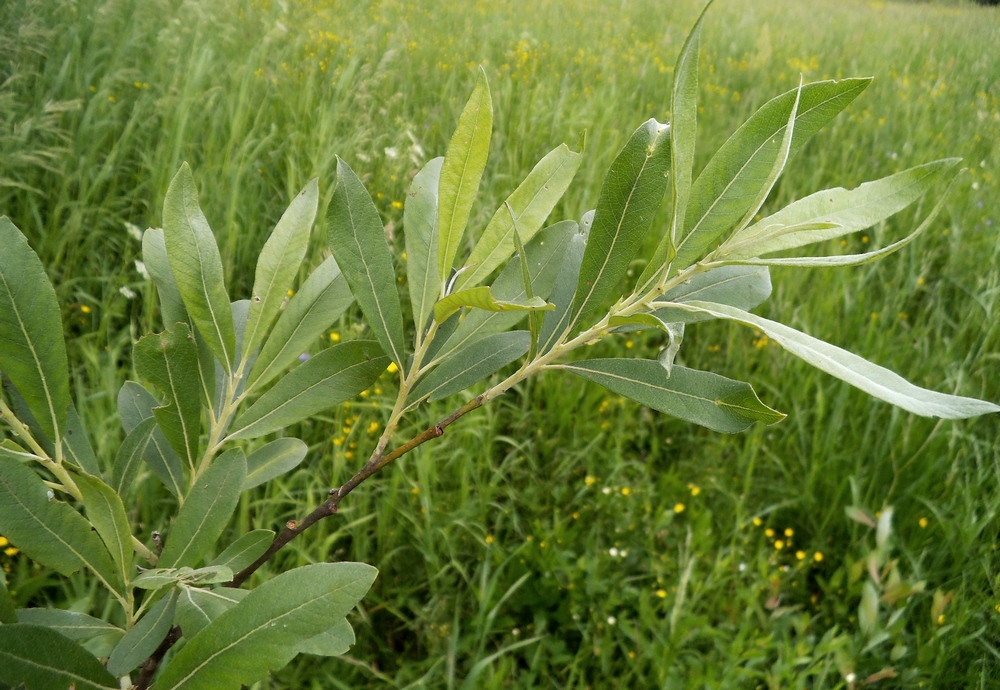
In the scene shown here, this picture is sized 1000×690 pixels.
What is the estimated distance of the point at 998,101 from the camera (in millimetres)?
3666

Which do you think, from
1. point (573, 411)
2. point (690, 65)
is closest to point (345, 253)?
point (690, 65)

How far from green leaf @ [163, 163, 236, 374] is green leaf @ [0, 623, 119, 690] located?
0.56 feet

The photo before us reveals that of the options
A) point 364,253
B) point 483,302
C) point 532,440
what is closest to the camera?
point 483,302

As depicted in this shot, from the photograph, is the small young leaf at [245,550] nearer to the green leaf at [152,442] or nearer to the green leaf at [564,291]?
the green leaf at [152,442]

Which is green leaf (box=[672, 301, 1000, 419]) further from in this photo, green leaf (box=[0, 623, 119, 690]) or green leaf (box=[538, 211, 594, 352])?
green leaf (box=[0, 623, 119, 690])

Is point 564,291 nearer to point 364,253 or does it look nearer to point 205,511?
point 364,253

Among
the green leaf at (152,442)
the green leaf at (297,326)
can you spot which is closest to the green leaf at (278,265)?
A: the green leaf at (297,326)

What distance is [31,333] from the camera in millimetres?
366

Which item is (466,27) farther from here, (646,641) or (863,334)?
(646,641)

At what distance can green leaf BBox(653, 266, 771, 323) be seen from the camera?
444mm

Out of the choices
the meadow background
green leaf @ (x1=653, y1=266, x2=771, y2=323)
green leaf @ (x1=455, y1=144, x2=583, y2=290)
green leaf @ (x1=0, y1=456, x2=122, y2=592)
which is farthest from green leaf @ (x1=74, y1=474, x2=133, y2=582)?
the meadow background

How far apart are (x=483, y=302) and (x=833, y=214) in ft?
0.67

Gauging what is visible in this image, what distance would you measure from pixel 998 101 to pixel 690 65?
4.30 m

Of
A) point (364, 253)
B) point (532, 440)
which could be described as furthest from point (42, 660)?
point (532, 440)
